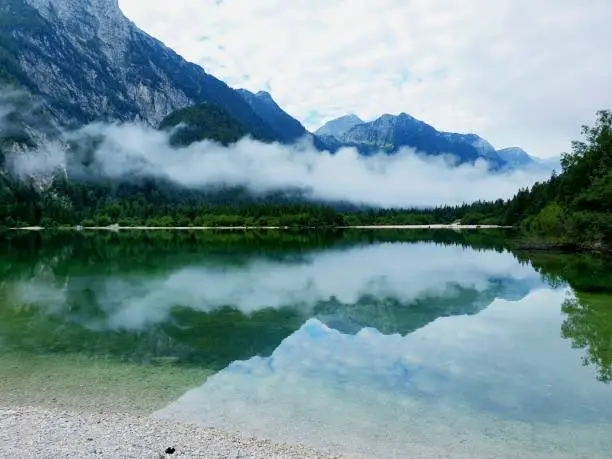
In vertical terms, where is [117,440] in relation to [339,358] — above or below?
above

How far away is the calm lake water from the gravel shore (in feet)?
4.02

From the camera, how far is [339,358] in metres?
28.8

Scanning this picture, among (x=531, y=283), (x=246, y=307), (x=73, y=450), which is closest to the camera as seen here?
(x=73, y=450)

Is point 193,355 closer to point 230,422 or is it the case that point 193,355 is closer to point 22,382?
point 22,382

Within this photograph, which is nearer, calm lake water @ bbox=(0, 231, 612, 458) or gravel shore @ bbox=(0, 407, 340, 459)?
gravel shore @ bbox=(0, 407, 340, 459)

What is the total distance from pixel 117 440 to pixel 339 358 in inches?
579

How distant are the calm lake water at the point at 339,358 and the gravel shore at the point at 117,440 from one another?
123 cm

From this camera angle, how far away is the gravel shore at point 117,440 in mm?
15180

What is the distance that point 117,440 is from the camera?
16172mm

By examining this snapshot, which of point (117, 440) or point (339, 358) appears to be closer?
point (117, 440)

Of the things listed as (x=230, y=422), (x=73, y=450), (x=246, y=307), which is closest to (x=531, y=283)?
(x=246, y=307)

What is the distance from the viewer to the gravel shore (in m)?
15.2

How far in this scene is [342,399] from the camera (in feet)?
71.2

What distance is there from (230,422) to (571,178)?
11336 centimetres
